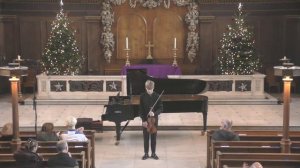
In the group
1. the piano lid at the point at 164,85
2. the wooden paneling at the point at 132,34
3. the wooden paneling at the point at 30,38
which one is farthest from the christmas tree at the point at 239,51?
the wooden paneling at the point at 30,38

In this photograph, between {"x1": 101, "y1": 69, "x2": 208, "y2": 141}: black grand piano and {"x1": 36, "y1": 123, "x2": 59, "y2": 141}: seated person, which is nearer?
{"x1": 36, "y1": 123, "x2": 59, "y2": 141}: seated person

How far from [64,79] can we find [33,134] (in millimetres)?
6606

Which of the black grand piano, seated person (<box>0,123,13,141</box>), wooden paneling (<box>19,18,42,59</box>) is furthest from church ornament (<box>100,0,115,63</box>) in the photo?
seated person (<box>0,123,13,141</box>)

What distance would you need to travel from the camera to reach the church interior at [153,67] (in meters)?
11.8

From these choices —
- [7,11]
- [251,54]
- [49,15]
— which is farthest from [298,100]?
[7,11]

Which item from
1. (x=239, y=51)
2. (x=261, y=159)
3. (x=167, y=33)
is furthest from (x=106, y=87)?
(x=261, y=159)

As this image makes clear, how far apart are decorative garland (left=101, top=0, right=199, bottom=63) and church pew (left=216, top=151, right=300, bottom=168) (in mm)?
11076

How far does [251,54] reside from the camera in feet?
54.5

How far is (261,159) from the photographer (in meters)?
7.70

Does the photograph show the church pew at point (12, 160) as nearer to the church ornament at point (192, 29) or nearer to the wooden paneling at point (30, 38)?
the wooden paneling at point (30, 38)

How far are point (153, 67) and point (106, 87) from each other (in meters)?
1.73

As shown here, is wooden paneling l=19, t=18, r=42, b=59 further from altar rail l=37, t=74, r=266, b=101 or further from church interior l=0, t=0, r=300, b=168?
altar rail l=37, t=74, r=266, b=101

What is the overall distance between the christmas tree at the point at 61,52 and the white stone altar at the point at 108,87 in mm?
451

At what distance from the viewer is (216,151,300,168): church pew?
7.66m
